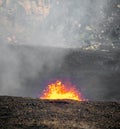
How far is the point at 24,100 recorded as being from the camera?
17500mm

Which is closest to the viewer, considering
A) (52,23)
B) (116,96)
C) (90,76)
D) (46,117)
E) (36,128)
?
(36,128)

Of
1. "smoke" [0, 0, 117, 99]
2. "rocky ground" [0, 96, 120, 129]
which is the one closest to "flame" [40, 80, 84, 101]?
"rocky ground" [0, 96, 120, 129]

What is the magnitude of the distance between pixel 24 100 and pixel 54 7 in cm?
10765

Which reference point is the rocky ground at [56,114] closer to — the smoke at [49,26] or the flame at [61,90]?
the flame at [61,90]

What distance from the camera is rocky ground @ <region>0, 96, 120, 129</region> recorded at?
14.1 metres

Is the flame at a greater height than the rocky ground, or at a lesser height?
greater

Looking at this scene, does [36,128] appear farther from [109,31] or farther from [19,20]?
[19,20]

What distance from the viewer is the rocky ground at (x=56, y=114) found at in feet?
46.3

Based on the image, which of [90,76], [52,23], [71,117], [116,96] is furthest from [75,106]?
[52,23]

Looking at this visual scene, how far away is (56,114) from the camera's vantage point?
15430mm

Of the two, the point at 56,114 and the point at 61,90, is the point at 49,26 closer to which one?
the point at 61,90

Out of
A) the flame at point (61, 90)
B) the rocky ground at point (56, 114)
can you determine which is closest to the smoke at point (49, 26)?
the flame at point (61, 90)

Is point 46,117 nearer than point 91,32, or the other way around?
point 46,117

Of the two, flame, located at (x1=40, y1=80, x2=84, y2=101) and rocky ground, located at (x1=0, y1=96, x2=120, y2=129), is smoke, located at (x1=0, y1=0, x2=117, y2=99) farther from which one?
rocky ground, located at (x1=0, y1=96, x2=120, y2=129)
